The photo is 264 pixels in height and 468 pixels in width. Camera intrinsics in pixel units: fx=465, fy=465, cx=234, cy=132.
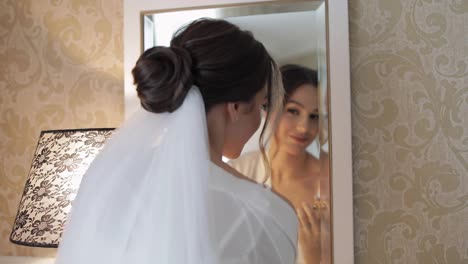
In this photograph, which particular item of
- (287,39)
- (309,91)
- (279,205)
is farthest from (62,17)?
(279,205)

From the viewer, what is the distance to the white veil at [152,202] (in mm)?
808

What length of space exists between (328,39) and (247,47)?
64 centimetres

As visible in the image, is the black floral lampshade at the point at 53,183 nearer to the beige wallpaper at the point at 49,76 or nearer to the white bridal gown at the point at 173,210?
the beige wallpaper at the point at 49,76

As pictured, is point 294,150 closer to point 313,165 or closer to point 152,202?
point 313,165

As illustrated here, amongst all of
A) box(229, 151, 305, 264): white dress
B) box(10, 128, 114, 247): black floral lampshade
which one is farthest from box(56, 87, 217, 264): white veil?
box(229, 151, 305, 264): white dress

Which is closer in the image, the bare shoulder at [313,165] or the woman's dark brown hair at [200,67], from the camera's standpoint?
the woman's dark brown hair at [200,67]

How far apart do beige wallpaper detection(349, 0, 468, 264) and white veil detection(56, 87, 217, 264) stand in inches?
30.5

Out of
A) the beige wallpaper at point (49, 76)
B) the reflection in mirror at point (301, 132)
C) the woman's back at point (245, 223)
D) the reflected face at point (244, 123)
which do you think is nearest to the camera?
the woman's back at point (245, 223)

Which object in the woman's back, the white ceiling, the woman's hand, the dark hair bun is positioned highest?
the white ceiling

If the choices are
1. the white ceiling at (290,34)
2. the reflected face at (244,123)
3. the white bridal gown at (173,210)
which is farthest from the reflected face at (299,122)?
the white bridal gown at (173,210)

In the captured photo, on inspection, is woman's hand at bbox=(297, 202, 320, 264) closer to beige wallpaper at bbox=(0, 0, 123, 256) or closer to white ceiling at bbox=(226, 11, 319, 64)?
white ceiling at bbox=(226, 11, 319, 64)

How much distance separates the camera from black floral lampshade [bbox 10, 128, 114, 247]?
1334 millimetres

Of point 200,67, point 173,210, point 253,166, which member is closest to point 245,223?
point 173,210

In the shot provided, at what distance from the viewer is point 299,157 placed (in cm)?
146
